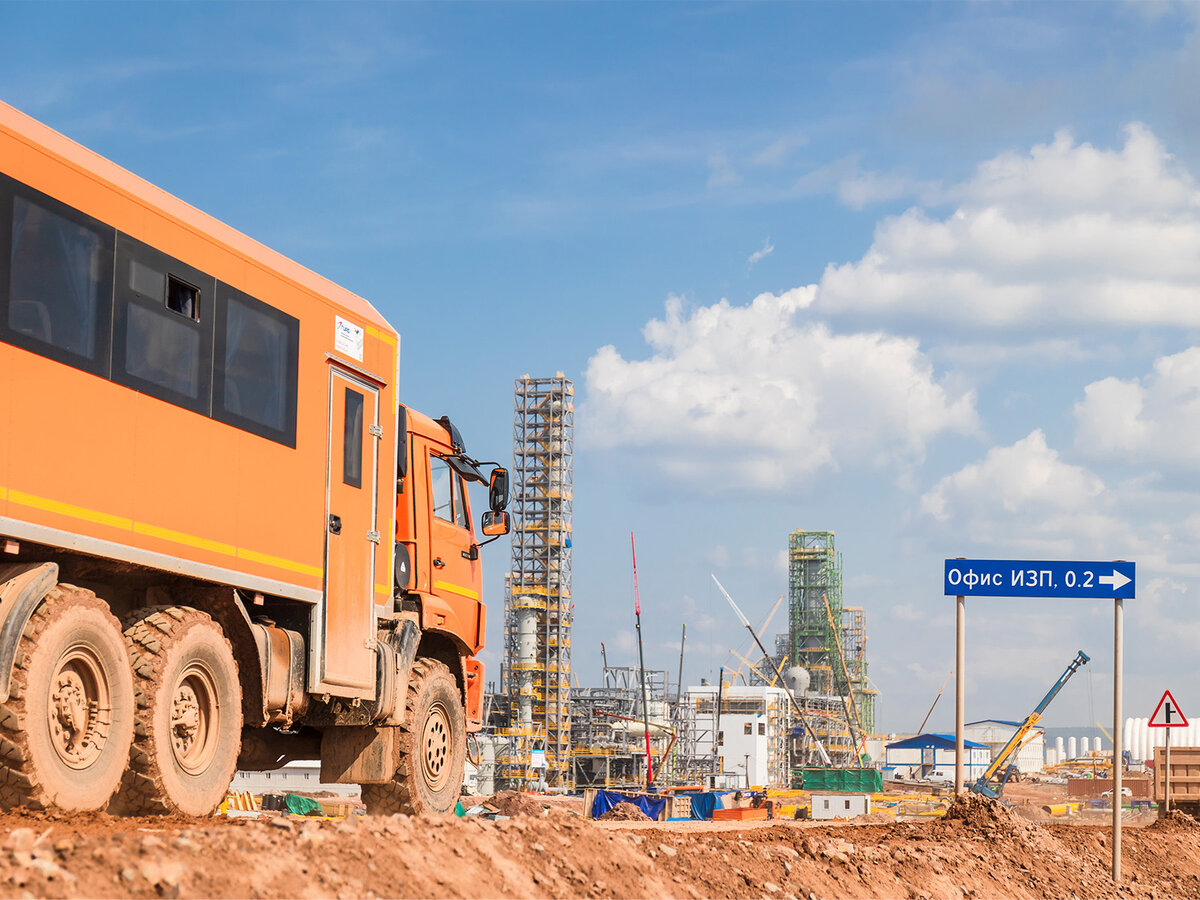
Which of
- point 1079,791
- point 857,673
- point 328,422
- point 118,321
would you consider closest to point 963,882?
point 328,422

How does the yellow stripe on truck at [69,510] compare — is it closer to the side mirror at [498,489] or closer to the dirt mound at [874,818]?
the side mirror at [498,489]

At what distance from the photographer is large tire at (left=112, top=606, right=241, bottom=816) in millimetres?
10391

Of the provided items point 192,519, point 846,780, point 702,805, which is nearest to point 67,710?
point 192,519

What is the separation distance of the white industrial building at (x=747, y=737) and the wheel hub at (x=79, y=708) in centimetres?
10011

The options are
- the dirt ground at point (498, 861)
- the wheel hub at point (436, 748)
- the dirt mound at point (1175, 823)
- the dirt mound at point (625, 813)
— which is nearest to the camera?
the dirt ground at point (498, 861)

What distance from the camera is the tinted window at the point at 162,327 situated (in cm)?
1016

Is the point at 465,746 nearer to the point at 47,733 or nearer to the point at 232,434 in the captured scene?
the point at 232,434

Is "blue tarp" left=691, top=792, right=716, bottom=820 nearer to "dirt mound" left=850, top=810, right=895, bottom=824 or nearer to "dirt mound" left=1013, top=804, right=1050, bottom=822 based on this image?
"dirt mound" left=850, top=810, right=895, bottom=824

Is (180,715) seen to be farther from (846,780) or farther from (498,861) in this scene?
(846,780)

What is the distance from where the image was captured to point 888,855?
1326 centimetres

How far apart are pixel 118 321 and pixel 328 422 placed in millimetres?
3140

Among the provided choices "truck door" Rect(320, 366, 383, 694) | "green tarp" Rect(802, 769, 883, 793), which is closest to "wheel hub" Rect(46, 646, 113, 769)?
"truck door" Rect(320, 366, 383, 694)

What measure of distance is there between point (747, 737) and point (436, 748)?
101 m

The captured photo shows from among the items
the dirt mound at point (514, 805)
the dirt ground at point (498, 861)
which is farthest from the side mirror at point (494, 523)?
the dirt mound at point (514, 805)
